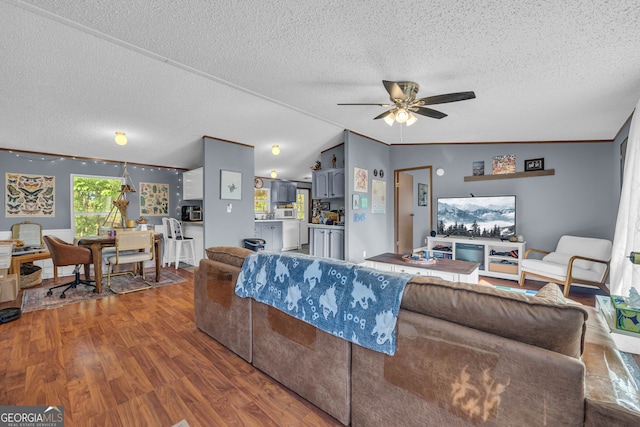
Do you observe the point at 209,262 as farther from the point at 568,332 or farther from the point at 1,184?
the point at 1,184

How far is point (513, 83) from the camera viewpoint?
258 centimetres

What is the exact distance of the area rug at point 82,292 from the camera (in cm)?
322

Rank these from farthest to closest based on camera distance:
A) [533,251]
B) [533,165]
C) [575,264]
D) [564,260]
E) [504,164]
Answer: [504,164]
[533,165]
[533,251]
[564,260]
[575,264]

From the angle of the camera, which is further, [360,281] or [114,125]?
[114,125]

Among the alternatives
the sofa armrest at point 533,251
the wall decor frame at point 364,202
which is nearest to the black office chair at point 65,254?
the wall decor frame at point 364,202

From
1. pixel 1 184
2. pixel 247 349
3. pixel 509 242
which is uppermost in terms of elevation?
pixel 1 184

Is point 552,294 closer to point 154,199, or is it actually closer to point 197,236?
point 197,236

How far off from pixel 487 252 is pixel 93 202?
285 inches

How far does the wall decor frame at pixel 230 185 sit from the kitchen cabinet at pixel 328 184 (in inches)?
61.7

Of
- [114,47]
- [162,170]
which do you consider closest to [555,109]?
[114,47]

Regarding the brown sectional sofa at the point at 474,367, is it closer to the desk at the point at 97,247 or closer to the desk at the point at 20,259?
the desk at the point at 97,247

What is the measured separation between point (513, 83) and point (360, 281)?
2.62m

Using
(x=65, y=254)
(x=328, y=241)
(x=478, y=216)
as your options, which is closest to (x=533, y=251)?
(x=478, y=216)

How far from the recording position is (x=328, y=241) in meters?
5.30
